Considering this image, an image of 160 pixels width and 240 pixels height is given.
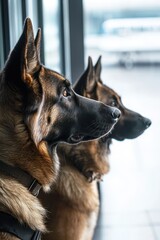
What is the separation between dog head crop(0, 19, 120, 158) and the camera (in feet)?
3.61

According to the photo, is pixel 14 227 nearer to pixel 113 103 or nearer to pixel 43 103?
pixel 43 103

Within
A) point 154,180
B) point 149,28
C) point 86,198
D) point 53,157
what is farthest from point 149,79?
point 53,157

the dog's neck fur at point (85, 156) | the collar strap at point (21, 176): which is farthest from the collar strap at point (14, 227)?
the dog's neck fur at point (85, 156)

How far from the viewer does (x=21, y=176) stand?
1.18 m

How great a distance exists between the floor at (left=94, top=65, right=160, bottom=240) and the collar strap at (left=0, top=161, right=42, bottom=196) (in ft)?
3.64

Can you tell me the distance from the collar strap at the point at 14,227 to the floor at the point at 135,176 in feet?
3.65

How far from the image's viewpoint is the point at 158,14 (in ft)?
11.0

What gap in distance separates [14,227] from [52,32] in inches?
103

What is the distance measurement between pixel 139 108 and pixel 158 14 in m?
0.88

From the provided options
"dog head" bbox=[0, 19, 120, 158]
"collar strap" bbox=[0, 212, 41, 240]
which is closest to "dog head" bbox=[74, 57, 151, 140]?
"dog head" bbox=[0, 19, 120, 158]

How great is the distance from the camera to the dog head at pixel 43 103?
1.10m

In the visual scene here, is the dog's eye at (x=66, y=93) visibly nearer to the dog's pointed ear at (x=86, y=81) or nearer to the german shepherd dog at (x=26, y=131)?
the german shepherd dog at (x=26, y=131)

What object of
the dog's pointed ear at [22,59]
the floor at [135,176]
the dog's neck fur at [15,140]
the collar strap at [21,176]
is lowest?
the floor at [135,176]

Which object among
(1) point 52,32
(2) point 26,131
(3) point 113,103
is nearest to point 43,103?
(2) point 26,131
